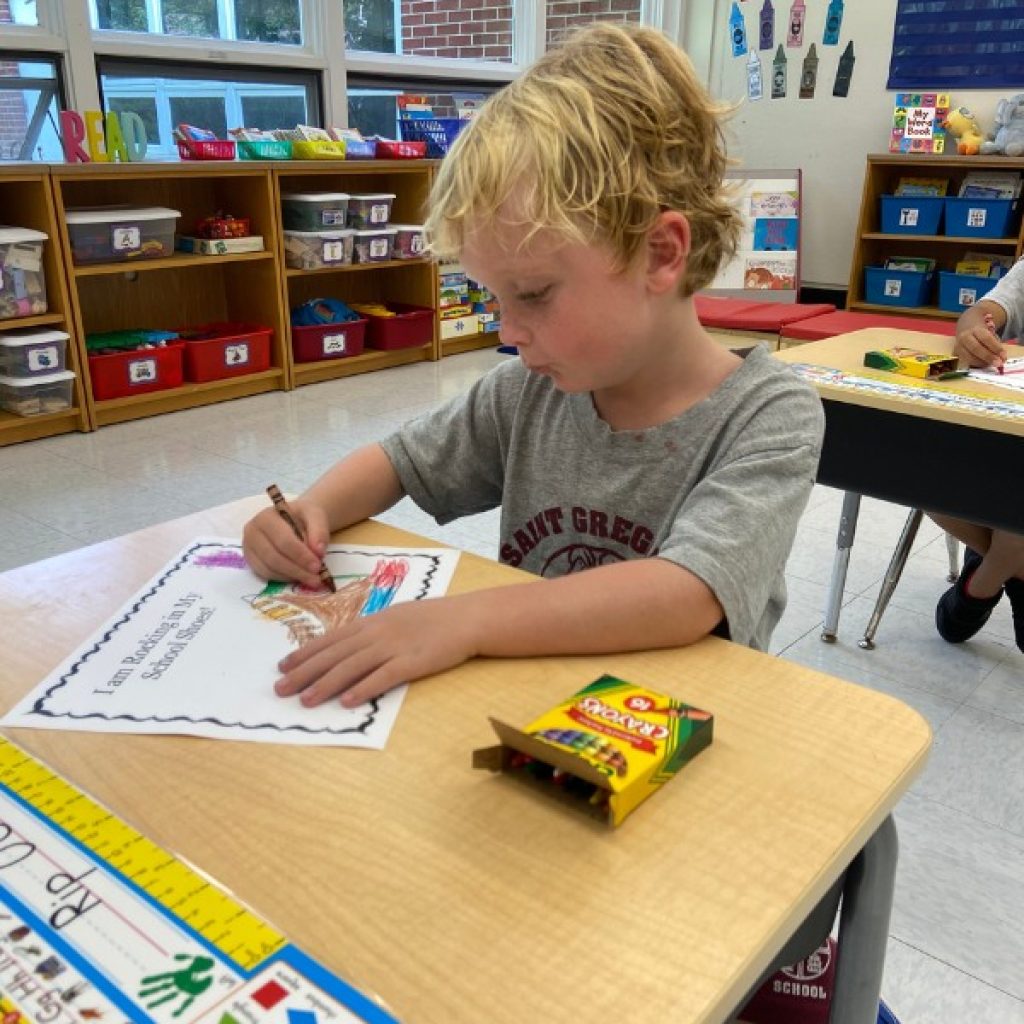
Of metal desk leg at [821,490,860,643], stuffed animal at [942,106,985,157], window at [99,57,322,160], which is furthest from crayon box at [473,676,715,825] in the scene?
stuffed animal at [942,106,985,157]

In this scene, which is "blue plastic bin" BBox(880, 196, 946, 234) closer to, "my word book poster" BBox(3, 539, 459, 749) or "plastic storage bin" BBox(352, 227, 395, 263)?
"plastic storage bin" BBox(352, 227, 395, 263)

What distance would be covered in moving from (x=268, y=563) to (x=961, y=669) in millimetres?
1576

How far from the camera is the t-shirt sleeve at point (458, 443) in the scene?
3.40ft

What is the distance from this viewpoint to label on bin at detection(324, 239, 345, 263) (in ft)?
12.9

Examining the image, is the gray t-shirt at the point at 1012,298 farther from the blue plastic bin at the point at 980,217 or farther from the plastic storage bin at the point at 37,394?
the plastic storage bin at the point at 37,394

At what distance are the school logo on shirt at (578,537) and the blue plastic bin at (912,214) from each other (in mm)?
4187

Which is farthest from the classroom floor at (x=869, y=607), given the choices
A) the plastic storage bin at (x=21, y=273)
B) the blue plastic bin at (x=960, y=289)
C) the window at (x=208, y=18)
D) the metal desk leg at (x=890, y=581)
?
the blue plastic bin at (x=960, y=289)

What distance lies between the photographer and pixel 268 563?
0.84m

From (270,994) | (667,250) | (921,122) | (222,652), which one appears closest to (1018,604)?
(667,250)

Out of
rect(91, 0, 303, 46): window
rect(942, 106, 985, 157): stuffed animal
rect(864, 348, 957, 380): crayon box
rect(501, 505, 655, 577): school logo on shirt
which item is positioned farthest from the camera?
rect(942, 106, 985, 157): stuffed animal

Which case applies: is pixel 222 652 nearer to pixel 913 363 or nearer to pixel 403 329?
pixel 913 363

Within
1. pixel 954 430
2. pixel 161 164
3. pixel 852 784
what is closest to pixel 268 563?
pixel 852 784

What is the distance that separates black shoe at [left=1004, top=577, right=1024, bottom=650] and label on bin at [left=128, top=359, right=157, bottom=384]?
2.82 meters

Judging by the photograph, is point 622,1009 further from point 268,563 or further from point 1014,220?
point 1014,220
